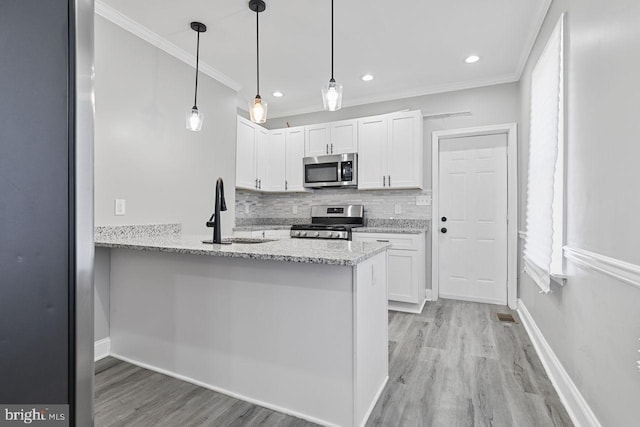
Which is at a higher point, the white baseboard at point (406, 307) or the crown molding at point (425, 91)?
the crown molding at point (425, 91)

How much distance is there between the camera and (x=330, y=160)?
4277mm

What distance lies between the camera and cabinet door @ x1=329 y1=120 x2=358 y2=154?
164 inches

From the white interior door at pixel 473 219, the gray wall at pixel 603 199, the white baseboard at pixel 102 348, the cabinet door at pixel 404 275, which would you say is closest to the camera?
the gray wall at pixel 603 199

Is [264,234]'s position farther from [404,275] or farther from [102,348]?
[102,348]

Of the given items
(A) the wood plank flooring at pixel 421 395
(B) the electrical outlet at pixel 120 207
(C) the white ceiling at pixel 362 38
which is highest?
(C) the white ceiling at pixel 362 38

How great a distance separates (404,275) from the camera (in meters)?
3.54

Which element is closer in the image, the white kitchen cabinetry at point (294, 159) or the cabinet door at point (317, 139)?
the cabinet door at point (317, 139)

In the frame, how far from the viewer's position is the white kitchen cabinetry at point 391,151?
3.80 meters

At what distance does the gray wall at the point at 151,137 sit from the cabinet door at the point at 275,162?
1.04 m

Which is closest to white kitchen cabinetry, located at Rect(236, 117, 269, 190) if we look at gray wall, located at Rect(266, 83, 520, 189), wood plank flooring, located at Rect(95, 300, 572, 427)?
gray wall, located at Rect(266, 83, 520, 189)

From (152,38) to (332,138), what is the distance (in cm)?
225

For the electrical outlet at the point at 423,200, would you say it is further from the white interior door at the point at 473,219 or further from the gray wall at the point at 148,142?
Answer: the gray wall at the point at 148,142

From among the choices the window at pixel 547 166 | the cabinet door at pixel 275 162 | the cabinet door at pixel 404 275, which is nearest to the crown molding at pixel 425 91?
the cabinet door at pixel 275 162

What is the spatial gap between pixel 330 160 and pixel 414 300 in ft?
6.60
